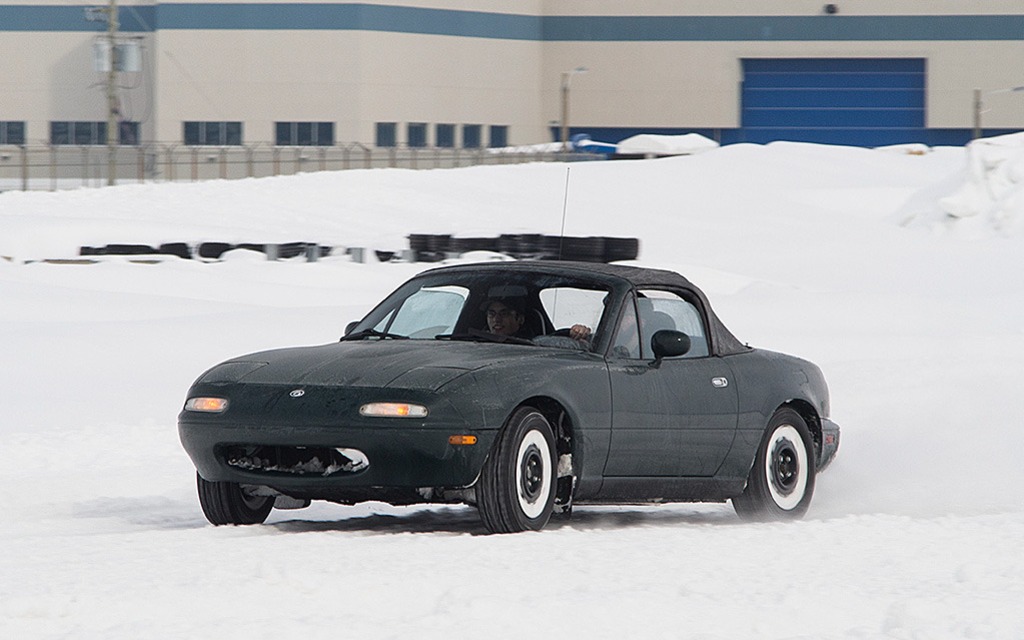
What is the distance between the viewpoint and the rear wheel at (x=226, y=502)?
7.49 meters

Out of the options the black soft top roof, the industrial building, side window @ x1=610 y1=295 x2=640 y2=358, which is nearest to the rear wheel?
the black soft top roof

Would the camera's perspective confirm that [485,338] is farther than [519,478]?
Yes

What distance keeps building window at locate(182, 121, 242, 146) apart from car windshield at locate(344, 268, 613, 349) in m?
60.9

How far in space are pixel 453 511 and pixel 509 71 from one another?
220ft

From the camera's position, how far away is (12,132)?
69500 millimetres

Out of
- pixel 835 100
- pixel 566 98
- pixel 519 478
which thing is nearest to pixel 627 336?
pixel 519 478

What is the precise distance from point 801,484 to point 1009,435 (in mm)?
2904

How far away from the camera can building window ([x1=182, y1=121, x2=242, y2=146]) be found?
67.9 meters

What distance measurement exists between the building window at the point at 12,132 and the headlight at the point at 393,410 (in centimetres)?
6535

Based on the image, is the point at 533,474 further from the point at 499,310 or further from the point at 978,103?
the point at 978,103

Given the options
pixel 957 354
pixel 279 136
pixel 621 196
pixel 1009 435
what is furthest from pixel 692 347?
pixel 279 136

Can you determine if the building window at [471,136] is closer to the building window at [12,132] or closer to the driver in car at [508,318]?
the building window at [12,132]

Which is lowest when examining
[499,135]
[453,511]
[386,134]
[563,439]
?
[453,511]

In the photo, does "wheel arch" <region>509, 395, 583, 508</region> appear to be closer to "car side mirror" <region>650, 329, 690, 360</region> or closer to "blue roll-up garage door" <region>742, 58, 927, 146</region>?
"car side mirror" <region>650, 329, 690, 360</region>
